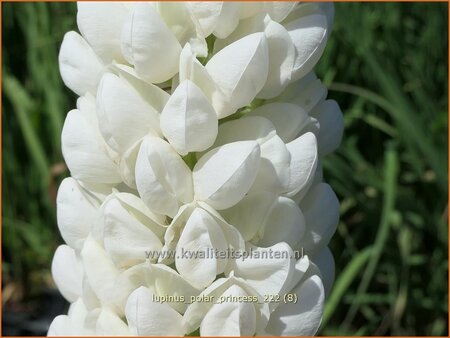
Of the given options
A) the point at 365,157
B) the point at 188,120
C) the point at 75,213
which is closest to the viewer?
the point at 188,120

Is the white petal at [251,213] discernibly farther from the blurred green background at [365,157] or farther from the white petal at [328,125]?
the blurred green background at [365,157]

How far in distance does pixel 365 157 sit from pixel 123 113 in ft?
3.41

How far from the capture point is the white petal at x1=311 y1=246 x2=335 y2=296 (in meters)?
0.72

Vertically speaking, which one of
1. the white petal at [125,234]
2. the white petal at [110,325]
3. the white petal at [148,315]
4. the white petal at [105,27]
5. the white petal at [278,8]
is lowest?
the white petal at [110,325]

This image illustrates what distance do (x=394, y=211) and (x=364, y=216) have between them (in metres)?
0.06

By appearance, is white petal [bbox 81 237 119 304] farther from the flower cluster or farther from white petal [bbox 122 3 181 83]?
white petal [bbox 122 3 181 83]

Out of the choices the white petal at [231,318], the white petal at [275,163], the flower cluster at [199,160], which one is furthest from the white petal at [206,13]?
the white petal at [231,318]

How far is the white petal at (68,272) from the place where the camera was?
0.74 m

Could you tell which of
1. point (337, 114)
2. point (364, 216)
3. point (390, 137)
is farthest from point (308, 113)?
point (390, 137)

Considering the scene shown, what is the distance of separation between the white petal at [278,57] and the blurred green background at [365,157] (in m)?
0.65

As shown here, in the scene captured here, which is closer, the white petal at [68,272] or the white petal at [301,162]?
the white petal at [301,162]

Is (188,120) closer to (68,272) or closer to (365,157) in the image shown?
(68,272)

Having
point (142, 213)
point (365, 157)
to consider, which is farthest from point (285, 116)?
point (365, 157)

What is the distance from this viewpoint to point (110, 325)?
0.67 meters
